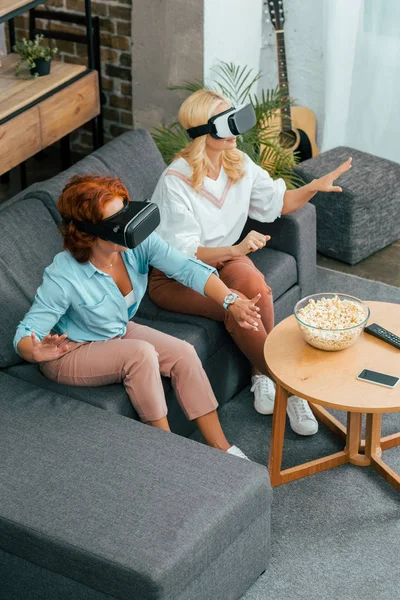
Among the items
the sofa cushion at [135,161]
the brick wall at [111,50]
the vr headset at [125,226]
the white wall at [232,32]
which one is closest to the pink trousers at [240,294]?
the sofa cushion at [135,161]

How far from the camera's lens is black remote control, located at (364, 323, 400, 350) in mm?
3096

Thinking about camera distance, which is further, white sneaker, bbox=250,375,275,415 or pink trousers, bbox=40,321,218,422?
white sneaker, bbox=250,375,275,415

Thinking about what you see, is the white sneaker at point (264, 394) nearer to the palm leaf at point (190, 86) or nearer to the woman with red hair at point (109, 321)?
the woman with red hair at point (109, 321)

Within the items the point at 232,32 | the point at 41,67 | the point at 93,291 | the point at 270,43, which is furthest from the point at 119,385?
the point at 270,43

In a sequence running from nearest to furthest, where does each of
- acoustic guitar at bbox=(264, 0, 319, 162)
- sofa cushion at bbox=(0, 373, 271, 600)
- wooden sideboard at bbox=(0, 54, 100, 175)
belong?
sofa cushion at bbox=(0, 373, 271, 600) → wooden sideboard at bbox=(0, 54, 100, 175) → acoustic guitar at bbox=(264, 0, 319, 162)

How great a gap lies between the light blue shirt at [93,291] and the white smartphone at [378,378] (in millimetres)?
618

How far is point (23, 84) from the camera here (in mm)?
4363

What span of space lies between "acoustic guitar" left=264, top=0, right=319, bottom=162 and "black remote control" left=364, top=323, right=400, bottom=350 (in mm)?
2029

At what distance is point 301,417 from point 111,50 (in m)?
2.48

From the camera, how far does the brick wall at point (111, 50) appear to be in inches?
193

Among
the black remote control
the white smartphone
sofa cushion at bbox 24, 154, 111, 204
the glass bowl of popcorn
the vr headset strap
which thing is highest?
the vr headset strap

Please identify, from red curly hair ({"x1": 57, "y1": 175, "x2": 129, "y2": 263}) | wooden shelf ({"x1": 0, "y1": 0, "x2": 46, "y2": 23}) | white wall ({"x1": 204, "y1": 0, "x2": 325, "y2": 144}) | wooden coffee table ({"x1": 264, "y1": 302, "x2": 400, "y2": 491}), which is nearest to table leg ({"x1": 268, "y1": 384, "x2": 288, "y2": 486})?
wooden coffee table ({"x1": 264, "y1": 302, "x2": 400, "y2": 491})

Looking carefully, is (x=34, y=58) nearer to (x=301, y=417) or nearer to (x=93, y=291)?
(x=93, y=291)

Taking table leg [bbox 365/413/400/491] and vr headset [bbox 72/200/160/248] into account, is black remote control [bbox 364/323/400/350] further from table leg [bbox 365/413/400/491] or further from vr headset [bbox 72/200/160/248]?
vr headset [bbox 72/200/160/248]
